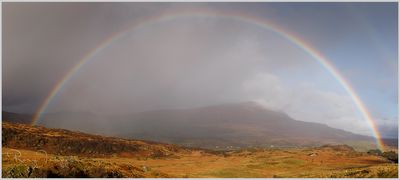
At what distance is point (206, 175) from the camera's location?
1218 inches

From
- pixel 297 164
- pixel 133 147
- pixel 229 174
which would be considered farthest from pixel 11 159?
pixel 133 147

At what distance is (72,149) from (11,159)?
82.2 feet

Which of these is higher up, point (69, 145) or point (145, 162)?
point (69, 145)

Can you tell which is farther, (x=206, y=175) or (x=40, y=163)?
(x=206, y=175)

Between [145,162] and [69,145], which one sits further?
[69,145]

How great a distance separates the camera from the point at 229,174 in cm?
3256

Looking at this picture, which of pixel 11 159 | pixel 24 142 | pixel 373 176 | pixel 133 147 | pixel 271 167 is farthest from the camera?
pixel 133 147

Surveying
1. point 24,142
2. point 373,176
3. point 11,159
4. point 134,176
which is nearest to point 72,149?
point 24,142

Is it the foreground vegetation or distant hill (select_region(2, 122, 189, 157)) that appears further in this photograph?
distant hill (select_region(2, 122, 189, 157))

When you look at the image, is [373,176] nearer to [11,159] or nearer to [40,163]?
[40,163]

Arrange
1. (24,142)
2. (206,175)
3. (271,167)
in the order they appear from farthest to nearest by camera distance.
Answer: (24,142) < (271,167) < (206,175)

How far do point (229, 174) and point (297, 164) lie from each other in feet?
35.9

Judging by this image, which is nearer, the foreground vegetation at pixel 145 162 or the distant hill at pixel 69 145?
the foreground vegetation at pixel 145 162

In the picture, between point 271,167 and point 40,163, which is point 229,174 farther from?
point 40,163
